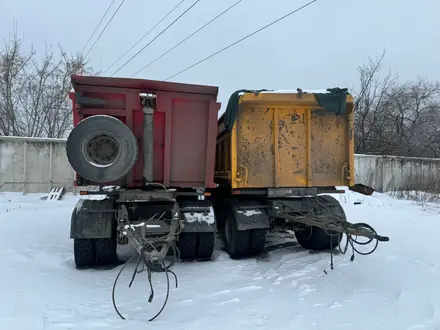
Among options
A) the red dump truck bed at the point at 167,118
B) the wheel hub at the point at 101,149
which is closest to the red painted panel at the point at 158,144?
the red dump truck bed at the point at 167,118

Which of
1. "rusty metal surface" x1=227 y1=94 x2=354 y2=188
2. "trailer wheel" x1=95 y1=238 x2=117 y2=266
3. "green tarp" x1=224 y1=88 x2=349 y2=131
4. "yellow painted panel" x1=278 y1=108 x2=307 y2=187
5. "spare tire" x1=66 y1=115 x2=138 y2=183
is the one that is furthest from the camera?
"yellow painted panel" x1=278 y1=108 x2=307 y2=187

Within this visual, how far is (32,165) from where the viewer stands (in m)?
13.3

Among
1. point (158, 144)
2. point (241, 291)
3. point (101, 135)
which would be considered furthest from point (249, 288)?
point (101, 135)

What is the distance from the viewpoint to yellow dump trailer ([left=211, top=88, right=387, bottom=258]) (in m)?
6.10

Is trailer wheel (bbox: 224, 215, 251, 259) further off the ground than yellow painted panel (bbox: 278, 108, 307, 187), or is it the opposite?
yellow painted panel (bbox: 278, 108, 307, 187)

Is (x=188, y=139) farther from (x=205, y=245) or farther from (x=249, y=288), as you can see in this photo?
(x=249, y=288)

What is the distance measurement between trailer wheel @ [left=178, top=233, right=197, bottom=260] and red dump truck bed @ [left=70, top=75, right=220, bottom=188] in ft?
2.73

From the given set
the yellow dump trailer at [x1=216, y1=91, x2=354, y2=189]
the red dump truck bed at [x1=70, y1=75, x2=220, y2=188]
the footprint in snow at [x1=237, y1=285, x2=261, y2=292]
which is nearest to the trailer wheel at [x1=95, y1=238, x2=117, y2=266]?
the red dump truck bed at [x1=70, y1=75, x2=220, y2=188]

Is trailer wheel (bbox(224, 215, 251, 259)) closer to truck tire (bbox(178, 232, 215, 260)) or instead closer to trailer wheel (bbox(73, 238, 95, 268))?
truck tire (bbox(178, 232, 215, 260))

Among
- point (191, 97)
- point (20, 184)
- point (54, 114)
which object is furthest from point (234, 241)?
point (54, 114)

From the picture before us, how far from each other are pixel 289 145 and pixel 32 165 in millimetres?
10645

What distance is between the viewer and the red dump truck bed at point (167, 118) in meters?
5.51

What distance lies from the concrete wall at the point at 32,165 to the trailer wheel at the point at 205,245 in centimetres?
922

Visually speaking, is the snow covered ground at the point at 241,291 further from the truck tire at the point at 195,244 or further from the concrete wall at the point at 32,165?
the concrete wall at the point at 32,165
